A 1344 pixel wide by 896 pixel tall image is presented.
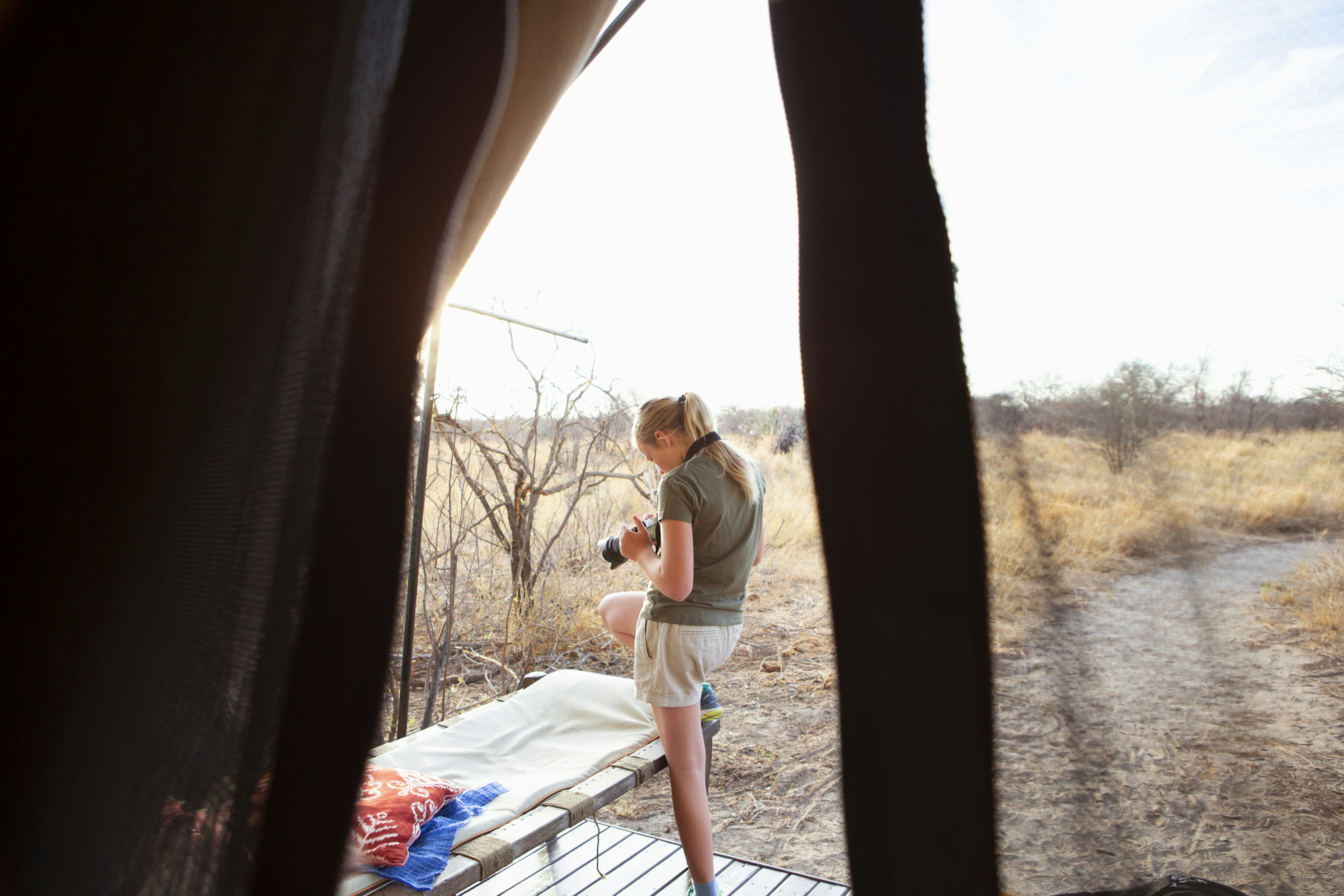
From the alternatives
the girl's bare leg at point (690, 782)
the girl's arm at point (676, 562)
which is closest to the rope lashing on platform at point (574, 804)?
the girl's bare leg at point (690, 782)

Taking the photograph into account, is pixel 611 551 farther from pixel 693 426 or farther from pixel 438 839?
pixel 438 839

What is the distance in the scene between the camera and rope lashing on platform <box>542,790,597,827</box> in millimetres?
1986

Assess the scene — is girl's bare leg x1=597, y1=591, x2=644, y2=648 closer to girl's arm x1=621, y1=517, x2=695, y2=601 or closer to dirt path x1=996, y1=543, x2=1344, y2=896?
girl's arm x1=621, y1=517, x2=695, y2=601

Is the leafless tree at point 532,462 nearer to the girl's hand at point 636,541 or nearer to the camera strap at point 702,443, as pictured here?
the girl's hand at point 636,541

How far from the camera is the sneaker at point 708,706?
2.41m

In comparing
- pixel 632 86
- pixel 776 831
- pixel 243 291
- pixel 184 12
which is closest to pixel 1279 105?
pixel 243 291

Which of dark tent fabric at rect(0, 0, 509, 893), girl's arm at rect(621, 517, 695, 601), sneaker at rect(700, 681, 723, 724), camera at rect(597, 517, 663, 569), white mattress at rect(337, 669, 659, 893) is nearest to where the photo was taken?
dark tent fabric at rect(0, 0, 509, 893)

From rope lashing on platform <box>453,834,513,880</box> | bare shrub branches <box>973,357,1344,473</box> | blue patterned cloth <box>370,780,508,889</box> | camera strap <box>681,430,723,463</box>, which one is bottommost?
rope lashing on platform <box>453,834,513,880</box>

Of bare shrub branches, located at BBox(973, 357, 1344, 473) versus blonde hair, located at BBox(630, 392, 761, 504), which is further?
blonde hair, located at BBox(630, 392, 761, 504)

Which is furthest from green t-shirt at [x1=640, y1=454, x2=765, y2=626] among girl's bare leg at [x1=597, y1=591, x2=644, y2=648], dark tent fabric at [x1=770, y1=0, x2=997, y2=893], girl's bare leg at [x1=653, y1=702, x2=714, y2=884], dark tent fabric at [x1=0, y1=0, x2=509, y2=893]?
dark tent fabric at [x1=770, y1=0, x2=997, y2=893]

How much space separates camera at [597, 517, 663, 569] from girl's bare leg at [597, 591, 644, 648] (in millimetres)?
333

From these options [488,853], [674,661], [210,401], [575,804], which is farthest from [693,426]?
[210,401]

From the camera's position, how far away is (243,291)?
1.64 ft

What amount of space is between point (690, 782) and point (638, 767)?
0.81ft
